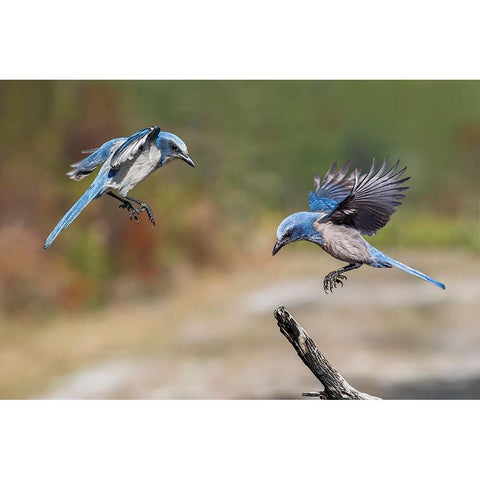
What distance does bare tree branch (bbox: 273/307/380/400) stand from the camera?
3076 millimetres

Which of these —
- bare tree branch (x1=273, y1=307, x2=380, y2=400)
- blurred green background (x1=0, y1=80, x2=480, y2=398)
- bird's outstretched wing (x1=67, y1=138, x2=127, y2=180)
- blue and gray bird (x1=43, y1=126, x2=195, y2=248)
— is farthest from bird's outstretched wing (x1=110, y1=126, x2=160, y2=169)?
bare tree branch (x1=273, y1=307, x2=380, y2=400)

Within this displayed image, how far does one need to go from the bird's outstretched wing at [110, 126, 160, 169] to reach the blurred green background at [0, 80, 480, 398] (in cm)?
65

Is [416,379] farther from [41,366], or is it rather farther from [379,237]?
[41,366]

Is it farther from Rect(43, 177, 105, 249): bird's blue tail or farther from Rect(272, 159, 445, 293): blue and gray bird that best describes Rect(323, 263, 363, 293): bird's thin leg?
Rect(43, 177, 105, 249): bird's blue tail

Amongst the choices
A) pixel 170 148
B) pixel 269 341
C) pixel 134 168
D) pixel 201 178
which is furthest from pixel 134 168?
pixel 269 341

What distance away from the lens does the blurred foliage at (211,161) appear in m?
3.92

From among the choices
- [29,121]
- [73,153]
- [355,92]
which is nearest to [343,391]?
[355,92]

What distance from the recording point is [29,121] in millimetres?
3992

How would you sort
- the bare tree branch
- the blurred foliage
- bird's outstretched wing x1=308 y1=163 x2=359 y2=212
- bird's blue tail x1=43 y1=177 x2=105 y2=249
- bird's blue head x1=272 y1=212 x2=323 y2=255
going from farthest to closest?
the blurred foliage
bird's outstretched wing x1=308 y1=163 x2=359 y2=212
bird's blue head x1=272 y1=212 x2=323 y2=255
bird's blue tail x1=43 y1=177 x2=105 y2=249
the bare tree branch

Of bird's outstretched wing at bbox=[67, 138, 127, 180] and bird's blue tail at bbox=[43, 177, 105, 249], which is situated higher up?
bird's outstretched wing at bbox=[67, 138, 127, 180]

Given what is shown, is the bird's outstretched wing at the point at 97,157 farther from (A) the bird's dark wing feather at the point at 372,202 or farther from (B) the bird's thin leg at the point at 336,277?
(B) the bird's thin leg at the point at 336,277

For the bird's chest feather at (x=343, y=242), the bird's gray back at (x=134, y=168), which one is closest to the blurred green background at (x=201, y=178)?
the bird's chest feather at (x=343, y=242)

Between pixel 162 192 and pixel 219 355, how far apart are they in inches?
35.6

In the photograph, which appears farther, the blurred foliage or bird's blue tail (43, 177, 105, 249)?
the blurred foliage
